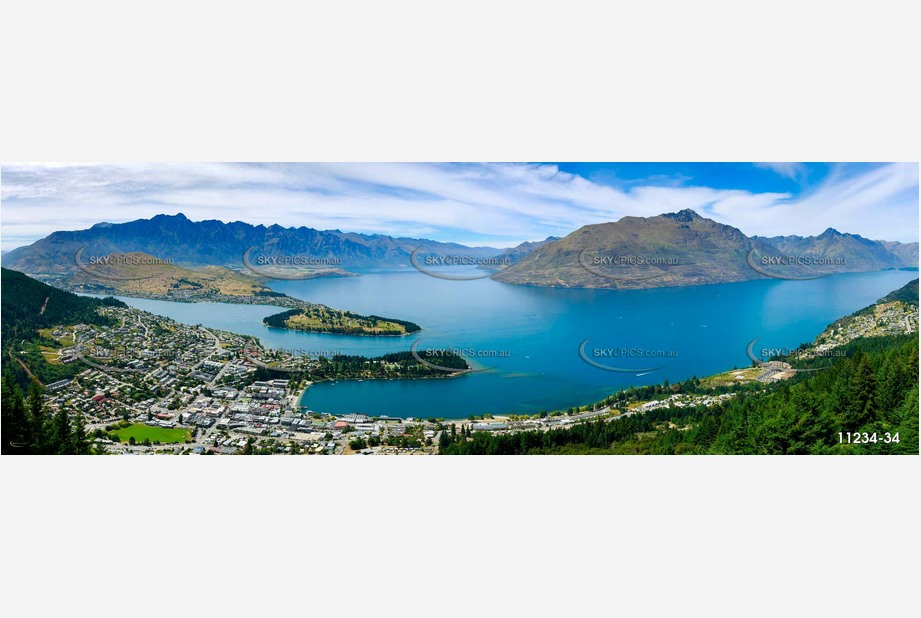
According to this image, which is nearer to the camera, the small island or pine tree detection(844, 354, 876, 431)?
pine tree detection(844, 354, 876, 431)

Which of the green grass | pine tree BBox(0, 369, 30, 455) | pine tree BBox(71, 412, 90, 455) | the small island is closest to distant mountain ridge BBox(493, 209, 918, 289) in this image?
→ the small island

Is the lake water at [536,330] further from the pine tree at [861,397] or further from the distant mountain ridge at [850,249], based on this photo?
the pine tree at [861,397]

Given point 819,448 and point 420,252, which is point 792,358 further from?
point 420,252

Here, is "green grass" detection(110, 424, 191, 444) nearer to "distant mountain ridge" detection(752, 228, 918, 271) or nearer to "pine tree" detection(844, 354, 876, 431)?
"pine tree" detection(844, 354, 876, 431)

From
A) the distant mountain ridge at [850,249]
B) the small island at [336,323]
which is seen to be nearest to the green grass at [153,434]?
the small island at [336,323]

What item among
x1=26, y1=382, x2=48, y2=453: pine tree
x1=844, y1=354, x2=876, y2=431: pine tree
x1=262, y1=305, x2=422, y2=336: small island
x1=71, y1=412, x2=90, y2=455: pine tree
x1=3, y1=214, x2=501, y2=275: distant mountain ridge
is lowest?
x1=71, y1=412, x2=90, y2=455: pine tree

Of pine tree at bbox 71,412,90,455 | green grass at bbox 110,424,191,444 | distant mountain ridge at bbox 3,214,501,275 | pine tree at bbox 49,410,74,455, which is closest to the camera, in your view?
pine tree at bbox 49,410,74,455

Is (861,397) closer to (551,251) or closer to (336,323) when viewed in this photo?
(336,323)

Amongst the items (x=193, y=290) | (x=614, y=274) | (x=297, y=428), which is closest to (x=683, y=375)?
(x=297, y=428)
